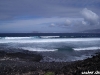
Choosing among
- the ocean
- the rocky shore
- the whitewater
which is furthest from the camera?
the ocean

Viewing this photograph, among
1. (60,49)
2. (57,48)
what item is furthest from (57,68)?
(57,48)

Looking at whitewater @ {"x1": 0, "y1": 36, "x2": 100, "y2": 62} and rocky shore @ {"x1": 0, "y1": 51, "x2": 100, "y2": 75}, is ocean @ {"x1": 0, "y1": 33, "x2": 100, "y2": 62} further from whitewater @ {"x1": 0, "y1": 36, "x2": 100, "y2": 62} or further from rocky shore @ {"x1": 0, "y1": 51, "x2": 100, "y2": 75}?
rocky shore @ {"x1": 0, "y1": 51, "x2": 100, "y2": 75}

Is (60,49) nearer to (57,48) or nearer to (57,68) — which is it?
(57,48)

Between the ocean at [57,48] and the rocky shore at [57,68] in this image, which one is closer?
the rocky shore at [57,68]

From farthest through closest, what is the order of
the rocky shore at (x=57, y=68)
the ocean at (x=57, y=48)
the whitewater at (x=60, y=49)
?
the ocean at (x=57, y=48), the whitewater at (x=60, y=49), the rocky shore at (x=57, y=68)

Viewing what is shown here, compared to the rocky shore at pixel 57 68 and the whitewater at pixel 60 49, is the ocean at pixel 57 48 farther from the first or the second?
the rocky shore at pixel 57 68

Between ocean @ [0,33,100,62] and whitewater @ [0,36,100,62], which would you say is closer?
whitewater @ [0,36,100,62]

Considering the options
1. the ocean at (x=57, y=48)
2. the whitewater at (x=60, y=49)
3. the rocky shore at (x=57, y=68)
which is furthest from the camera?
the ocean at (x=57, y=48)

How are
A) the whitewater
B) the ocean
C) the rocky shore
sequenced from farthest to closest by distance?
the ocean
the whitewater
the rocky shore

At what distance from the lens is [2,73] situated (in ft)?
36.0

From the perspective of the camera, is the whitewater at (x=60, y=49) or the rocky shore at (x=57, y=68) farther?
the whitewater at (x=60, y=49)

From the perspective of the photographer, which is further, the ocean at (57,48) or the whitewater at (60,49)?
the ocean at (57,48)

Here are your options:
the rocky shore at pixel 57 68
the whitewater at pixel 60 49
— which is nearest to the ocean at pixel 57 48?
the whitewater at pixel 60 49

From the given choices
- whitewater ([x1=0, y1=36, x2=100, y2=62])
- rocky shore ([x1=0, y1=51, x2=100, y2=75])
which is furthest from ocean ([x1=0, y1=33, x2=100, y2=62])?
rocky shore ([x1=0, y1=51, x2=100, y2=75])
